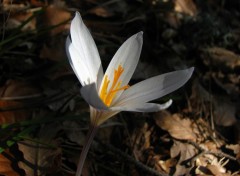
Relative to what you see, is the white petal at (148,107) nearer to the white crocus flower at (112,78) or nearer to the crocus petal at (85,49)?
the white crocus flower at (112,78)

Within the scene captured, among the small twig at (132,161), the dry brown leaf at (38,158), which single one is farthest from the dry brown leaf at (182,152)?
the dry brown leaf at (38,158)

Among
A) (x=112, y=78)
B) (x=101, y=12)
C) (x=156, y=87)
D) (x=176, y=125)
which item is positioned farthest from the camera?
(x=101, y=12)

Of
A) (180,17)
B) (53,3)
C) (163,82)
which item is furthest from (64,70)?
(180,17)

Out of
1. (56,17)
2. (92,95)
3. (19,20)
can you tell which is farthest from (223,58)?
(92,95)

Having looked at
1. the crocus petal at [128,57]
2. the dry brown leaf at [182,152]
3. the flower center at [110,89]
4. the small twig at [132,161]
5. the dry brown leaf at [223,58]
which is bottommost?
the dry brown leaf at [182,152]

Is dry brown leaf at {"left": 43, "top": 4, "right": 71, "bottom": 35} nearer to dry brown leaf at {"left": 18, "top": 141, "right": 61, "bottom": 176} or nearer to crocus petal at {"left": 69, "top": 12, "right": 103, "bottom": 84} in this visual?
dry brown leaf at {"left": 18, "top": 141, "right": 61, "bottom": 176}

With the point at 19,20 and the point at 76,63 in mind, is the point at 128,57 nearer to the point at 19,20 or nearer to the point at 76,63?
the point at 76,63

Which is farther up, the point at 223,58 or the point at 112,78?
the point at 112,78
